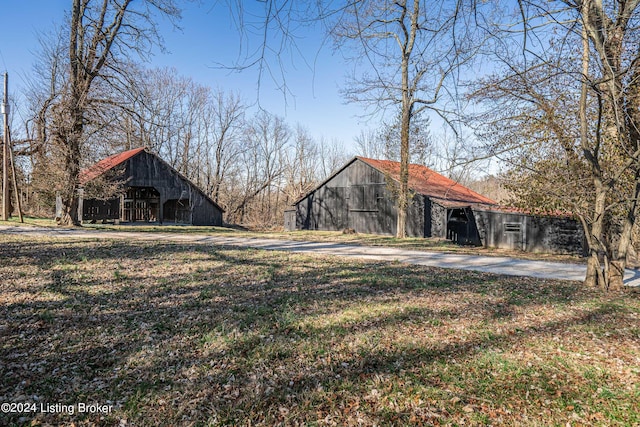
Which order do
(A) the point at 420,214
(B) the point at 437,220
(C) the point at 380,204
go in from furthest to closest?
(C) the point at 380,204, (A) the point at 420,214, (B) the point at 437,220

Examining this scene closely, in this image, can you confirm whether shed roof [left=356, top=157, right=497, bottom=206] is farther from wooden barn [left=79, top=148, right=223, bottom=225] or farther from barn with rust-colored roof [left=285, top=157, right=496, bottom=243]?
wooden barn [left=79, top=148, right=223, bottom=225]

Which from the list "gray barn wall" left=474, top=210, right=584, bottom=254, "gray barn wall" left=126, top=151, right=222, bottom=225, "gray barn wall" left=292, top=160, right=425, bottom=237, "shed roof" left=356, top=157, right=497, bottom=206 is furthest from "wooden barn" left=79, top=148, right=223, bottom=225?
"gray barn wall" left=474, top=210, right=584, bottom=254

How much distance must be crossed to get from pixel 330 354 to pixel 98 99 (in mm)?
20037

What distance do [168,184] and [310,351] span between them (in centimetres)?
2857

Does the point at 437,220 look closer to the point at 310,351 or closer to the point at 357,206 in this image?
the point at 357,206

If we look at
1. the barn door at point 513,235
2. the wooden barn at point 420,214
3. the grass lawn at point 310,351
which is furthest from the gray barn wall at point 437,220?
the grass lawn at point 310,351

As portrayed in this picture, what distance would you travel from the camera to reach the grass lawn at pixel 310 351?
3.39 m

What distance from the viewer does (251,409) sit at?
11.2 ft

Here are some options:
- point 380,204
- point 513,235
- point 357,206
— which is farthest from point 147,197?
point 513,235

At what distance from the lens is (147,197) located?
3525 centimetres

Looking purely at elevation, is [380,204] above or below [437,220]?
above

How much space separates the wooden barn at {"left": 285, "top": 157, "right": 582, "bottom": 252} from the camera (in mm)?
18484

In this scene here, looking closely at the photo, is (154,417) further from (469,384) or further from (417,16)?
(417,16)

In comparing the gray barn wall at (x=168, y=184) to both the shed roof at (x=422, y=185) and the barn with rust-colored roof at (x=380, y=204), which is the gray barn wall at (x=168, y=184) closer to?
the barn with rust-colored roof at (x=380, y=204)
